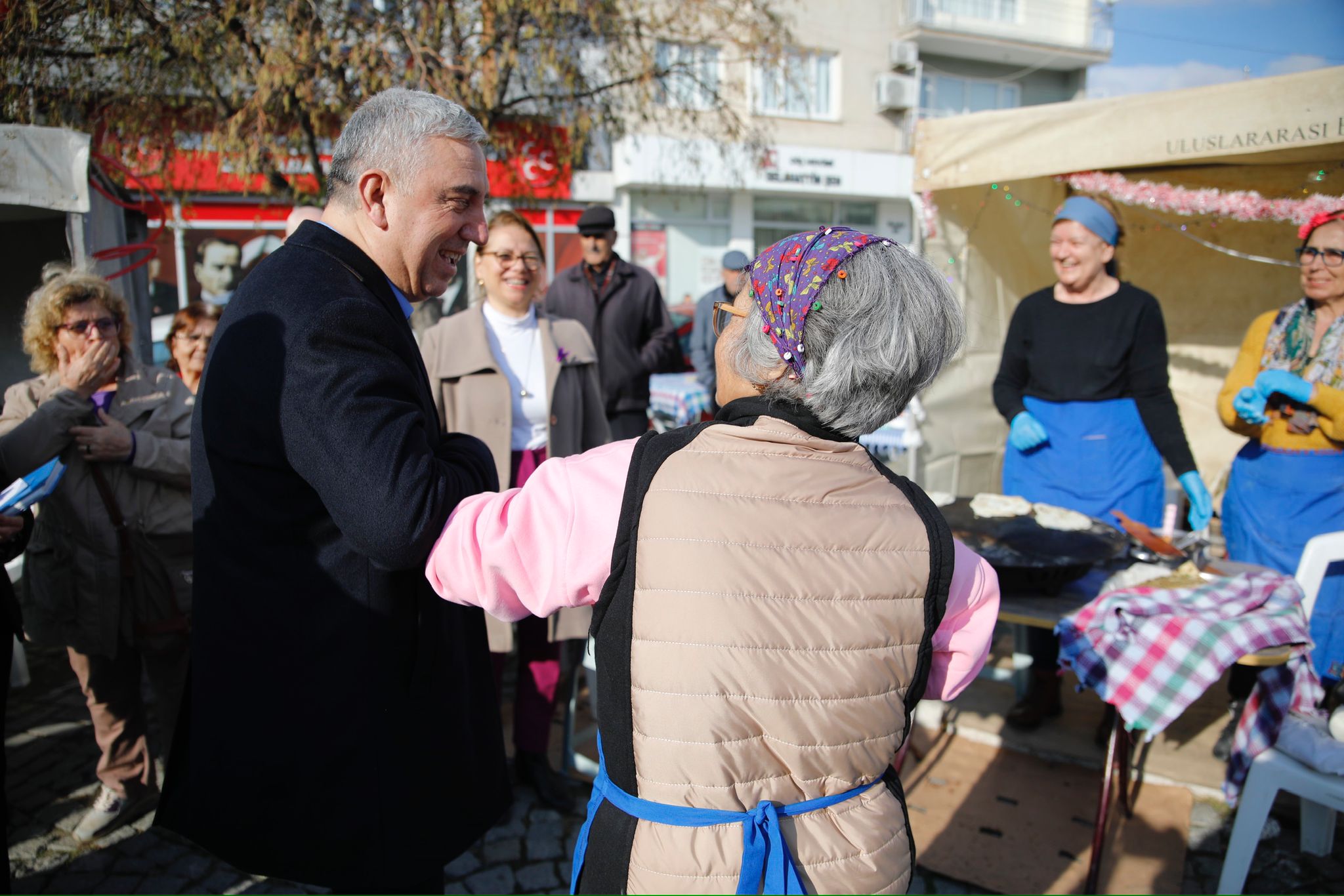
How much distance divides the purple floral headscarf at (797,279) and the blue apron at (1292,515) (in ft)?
9.15

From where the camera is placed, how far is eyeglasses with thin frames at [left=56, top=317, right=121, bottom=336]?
9.25ft

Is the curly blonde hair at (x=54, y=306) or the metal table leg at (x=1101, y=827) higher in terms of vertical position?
the curly blonde hair at (x=54, y=306)

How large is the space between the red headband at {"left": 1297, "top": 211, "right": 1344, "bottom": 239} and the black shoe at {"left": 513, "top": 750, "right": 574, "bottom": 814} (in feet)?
11.7

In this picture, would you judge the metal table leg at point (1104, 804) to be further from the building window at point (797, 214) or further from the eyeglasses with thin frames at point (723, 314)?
the building window at point (797, 214)

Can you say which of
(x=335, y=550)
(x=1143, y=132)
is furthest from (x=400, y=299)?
(x=1143, y=132)

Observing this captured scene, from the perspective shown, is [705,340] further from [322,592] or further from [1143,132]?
[322,592]

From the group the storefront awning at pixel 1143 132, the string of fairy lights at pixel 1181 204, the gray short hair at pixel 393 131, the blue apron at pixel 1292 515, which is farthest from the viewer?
the string of fairy lights at pixel 1181 204

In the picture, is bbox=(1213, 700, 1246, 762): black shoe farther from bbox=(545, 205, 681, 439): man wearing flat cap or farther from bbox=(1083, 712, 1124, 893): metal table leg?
bbox=(545, 205, 681, 439): man wearing flat cap

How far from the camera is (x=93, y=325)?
2.83 meters

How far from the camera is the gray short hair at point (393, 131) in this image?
1.43 m

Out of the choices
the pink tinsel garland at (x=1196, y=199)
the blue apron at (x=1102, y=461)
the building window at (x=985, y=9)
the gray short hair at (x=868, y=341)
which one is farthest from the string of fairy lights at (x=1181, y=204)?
the building window at (x=985, y=9)

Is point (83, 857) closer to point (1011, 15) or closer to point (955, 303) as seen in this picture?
point (955, 303)

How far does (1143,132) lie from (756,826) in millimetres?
4250

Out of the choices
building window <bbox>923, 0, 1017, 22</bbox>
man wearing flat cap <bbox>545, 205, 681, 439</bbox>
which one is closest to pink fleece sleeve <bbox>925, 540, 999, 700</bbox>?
man wearing flat cap <bbox>545, 205, 681, 439</bbox>
